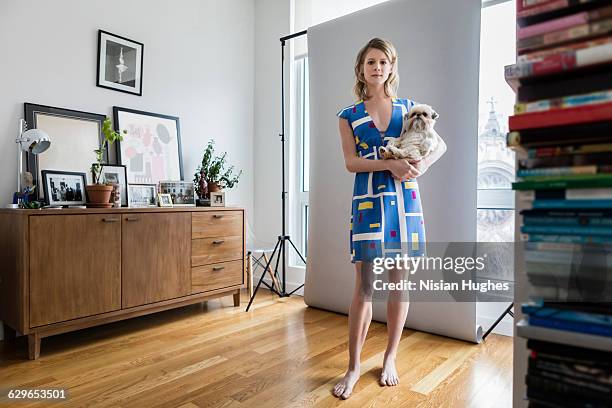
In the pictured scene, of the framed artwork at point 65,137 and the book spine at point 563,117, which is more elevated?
the framed artwork at point 65,137

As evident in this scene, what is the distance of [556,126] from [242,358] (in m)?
1.92

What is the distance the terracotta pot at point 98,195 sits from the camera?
2402 mm

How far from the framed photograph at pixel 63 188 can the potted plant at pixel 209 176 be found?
79 cm

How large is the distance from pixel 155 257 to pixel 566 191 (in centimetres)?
241

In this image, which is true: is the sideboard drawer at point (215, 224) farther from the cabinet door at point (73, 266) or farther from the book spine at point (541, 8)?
the book spine at point (541, 8)

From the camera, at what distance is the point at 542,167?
44cm

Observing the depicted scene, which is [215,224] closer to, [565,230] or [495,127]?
[495,127]

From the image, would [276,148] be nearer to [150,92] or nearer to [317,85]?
[317,85]

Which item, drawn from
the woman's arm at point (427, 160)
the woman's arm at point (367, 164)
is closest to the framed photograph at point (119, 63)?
the woman's arm at point (367, 164)

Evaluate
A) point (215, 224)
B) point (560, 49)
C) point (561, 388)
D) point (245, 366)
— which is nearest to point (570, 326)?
point (561, 388)

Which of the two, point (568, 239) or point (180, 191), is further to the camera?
point (180, 191)

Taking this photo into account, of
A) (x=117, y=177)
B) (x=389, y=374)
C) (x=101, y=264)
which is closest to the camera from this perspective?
(x=389, y=374)

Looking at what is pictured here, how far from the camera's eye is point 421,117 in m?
1.64

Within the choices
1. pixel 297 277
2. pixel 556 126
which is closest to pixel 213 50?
pixel 297 277
